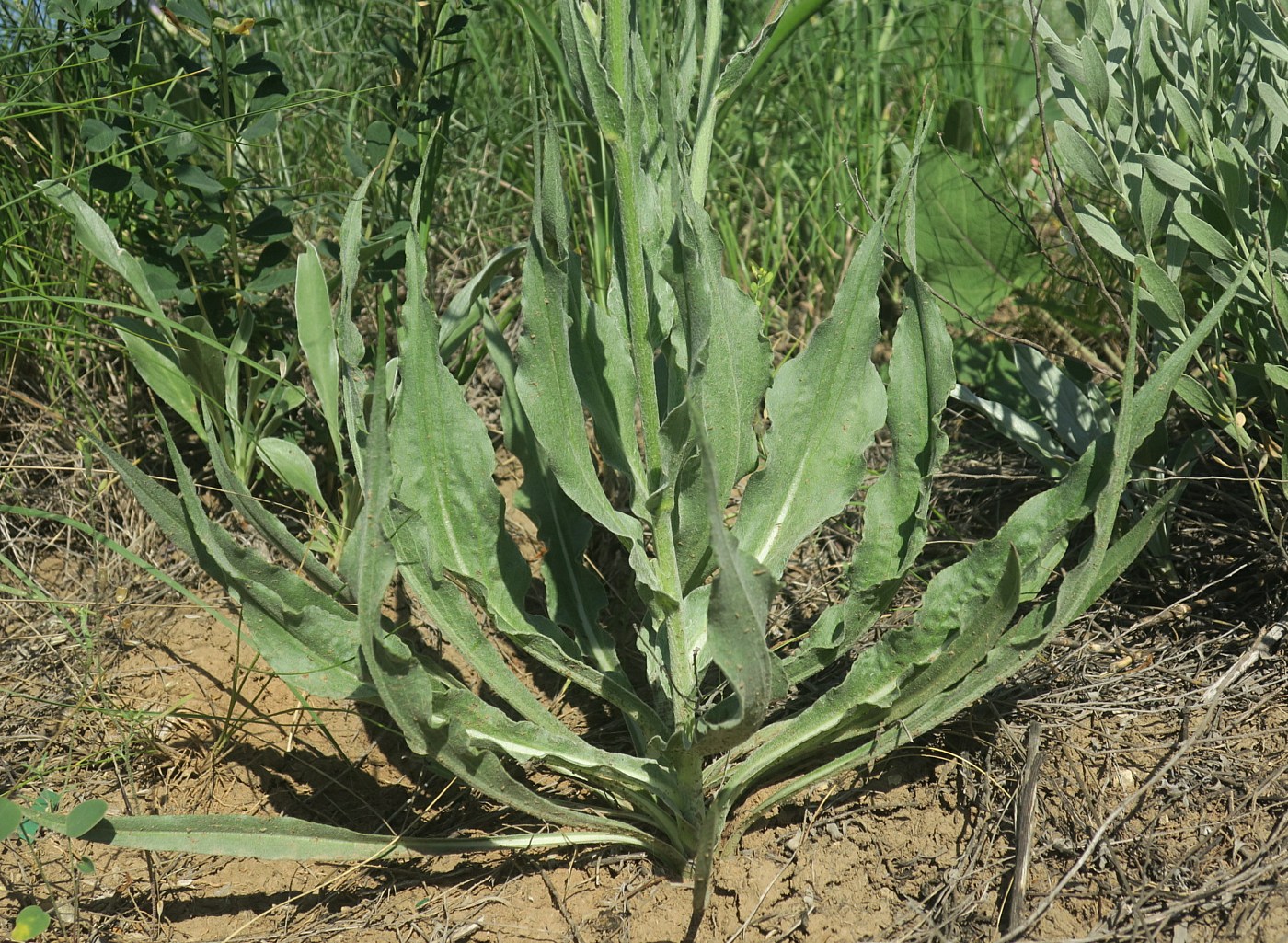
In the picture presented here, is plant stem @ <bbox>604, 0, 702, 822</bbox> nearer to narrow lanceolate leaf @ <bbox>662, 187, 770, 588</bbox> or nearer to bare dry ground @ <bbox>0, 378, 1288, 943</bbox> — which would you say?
narrow lanceolate leaf @ <bbox>662, 187, 770, 588</bbox>

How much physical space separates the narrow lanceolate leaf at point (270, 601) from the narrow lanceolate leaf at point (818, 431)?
0.56 metres

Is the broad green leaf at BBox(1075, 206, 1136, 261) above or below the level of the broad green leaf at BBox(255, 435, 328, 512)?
above

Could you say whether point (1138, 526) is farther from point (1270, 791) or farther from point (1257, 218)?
point (1257, 218)

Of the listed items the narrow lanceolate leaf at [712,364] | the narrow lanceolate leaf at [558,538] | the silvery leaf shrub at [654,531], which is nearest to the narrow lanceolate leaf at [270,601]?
the silvery leaf shrub at [654,531]

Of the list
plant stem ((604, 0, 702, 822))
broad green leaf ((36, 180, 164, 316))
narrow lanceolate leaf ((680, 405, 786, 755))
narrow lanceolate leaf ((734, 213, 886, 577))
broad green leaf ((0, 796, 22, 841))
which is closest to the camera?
narrow lanceolate leaf ((680, 405, 786, 755))

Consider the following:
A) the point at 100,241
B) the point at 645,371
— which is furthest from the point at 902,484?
the point at 100,241

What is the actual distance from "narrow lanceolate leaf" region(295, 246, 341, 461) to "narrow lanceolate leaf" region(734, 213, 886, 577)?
63 centimetres

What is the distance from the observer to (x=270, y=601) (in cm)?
137

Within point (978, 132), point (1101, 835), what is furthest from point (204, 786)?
point (978, 132)

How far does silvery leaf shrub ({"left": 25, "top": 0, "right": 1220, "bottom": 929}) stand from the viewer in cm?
135

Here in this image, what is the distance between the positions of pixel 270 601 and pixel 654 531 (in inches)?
19.2

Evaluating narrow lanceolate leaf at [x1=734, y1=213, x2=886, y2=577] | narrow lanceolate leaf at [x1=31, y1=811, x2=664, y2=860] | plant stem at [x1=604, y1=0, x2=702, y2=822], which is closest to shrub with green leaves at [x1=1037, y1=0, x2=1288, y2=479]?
narrow lanceolate leaf at [x1=734, y1=213, x2=886, y2=577]

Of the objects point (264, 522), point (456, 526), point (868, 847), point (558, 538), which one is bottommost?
point (868, 847)

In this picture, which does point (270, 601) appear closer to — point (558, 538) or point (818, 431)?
point (558, 538)
